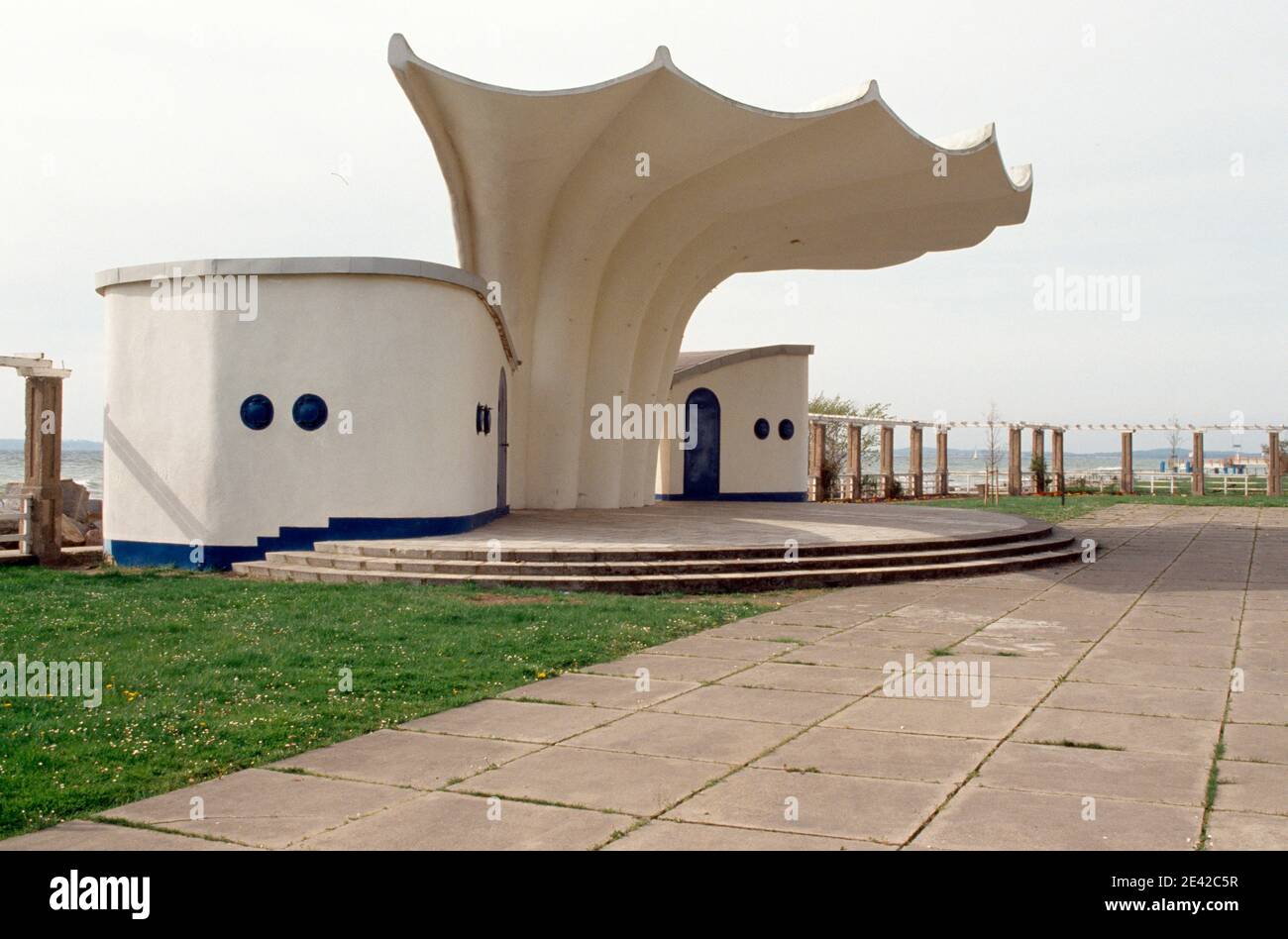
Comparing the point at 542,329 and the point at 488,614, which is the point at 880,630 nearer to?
the point at 488,614

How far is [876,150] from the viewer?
18969 millimetres

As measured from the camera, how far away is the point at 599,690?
307 inches

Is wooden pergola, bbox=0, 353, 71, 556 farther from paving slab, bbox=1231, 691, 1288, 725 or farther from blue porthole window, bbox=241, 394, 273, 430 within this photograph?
paving slab, bbox=1231, 691, 1288, 725

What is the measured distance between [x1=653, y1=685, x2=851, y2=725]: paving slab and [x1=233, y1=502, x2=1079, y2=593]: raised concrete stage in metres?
5.25

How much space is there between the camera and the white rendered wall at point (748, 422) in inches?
1070

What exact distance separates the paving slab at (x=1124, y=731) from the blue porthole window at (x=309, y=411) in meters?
10.5

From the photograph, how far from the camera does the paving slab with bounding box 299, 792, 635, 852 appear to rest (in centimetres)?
460

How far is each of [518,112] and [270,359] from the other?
5.23m

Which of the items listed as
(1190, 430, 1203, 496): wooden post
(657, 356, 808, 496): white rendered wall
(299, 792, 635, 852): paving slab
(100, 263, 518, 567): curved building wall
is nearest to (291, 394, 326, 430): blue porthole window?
(100, 263, 518, 567): curved building wall

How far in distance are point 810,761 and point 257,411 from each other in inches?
431

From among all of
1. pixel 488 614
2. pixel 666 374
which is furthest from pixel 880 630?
pixel 666 374

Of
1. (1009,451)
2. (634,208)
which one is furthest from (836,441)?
(634,208)
